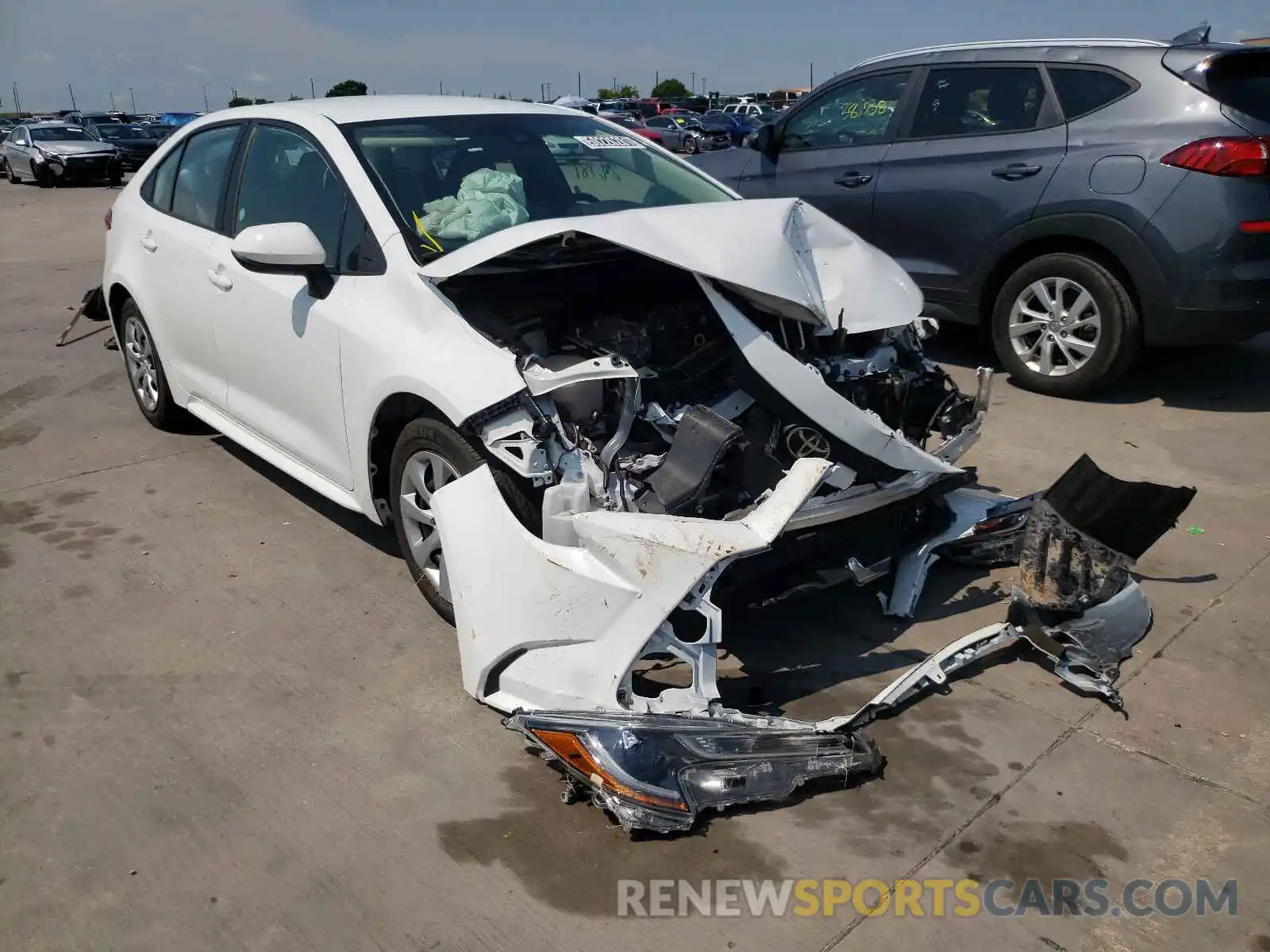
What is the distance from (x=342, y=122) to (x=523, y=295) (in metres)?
1.12

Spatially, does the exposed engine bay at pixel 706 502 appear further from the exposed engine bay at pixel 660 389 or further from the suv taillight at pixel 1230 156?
the suv taillight at pixel 1230 156

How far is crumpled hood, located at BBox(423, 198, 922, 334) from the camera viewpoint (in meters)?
3.30

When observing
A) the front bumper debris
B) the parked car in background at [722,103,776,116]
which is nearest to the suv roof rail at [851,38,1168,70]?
the front bumper debris

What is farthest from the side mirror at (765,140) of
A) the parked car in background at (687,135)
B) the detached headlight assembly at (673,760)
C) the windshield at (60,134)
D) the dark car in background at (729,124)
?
the windshield at (60,134)

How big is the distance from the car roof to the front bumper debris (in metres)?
1.94

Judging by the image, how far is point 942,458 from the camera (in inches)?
149

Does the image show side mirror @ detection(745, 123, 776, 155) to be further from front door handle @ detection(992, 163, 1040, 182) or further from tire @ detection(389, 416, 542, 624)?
tire @ detection(389, 416, 542, 624)

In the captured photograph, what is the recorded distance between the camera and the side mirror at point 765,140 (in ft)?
24.0

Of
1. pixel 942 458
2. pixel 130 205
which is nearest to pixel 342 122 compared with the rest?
pixel 130 205

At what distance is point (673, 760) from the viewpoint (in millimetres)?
2674

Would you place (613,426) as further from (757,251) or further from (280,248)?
(280,248)

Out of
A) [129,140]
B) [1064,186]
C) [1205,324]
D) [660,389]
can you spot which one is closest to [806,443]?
[660,389]

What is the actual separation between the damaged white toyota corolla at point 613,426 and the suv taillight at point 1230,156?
96.4 inches

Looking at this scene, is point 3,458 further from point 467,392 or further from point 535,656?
point 535,656
